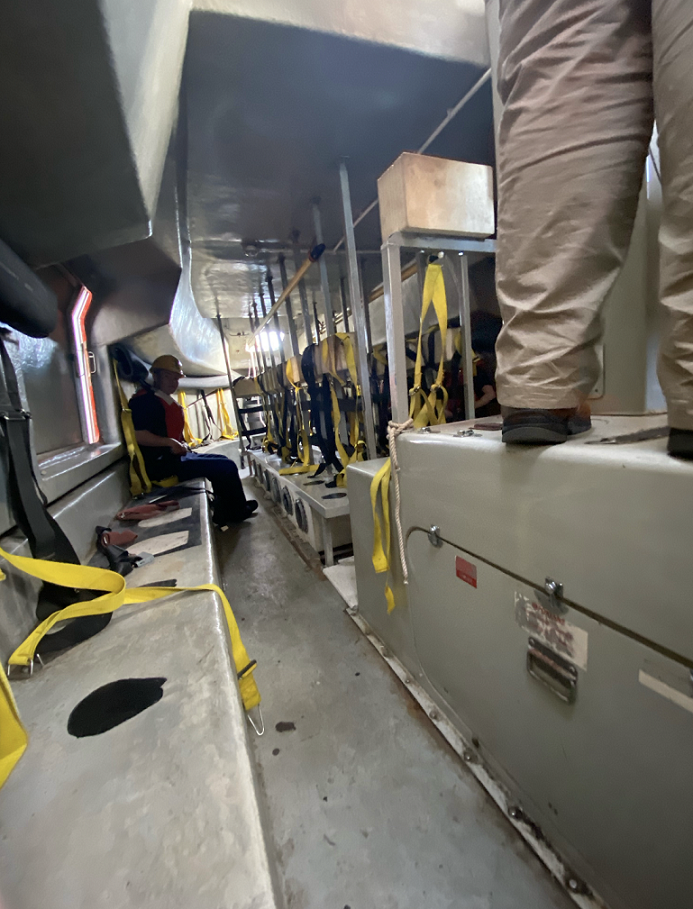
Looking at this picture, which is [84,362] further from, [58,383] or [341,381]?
[341,381]

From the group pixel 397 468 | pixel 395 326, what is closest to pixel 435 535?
pixel 397 468

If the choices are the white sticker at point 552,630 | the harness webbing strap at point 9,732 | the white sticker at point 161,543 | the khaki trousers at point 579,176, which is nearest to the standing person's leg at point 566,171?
the khaki trousers at point 579,176

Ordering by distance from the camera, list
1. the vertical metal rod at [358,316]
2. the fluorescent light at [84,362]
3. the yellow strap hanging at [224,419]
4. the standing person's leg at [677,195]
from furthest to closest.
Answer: the yellow strap hanging at [224,419] → the fluorescent light at [84,362] → the vertical metal rod at [358,316] → the standing person's leg at [677,195]

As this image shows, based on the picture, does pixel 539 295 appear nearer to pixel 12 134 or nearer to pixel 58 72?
pixel 58 72

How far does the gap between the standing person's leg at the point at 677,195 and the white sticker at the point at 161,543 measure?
1.76 meters

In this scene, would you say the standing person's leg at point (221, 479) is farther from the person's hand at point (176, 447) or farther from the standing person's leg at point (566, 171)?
the standing person's leg at point (566, 171)

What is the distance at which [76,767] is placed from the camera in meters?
0.62

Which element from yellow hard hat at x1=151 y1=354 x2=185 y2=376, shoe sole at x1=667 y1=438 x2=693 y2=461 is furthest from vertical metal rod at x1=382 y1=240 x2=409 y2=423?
yellow hard hat at x1=151 y1=354 x2=185 y2=376

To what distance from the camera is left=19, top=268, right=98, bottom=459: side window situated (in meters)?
2.30

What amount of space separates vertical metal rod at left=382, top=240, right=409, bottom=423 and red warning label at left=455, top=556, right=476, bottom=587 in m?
0.59

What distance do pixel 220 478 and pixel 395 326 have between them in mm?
2911

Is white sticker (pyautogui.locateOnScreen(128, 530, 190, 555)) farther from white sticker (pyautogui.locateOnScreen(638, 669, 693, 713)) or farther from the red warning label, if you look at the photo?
white sticker (pyautogui.locateOnScreen(638, 669, 693, 713))

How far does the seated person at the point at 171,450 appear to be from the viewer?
3.52 m

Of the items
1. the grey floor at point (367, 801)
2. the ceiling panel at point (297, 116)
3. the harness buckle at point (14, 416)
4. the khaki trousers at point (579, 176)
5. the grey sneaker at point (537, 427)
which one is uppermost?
the ceiling panel at point (297, 116)
